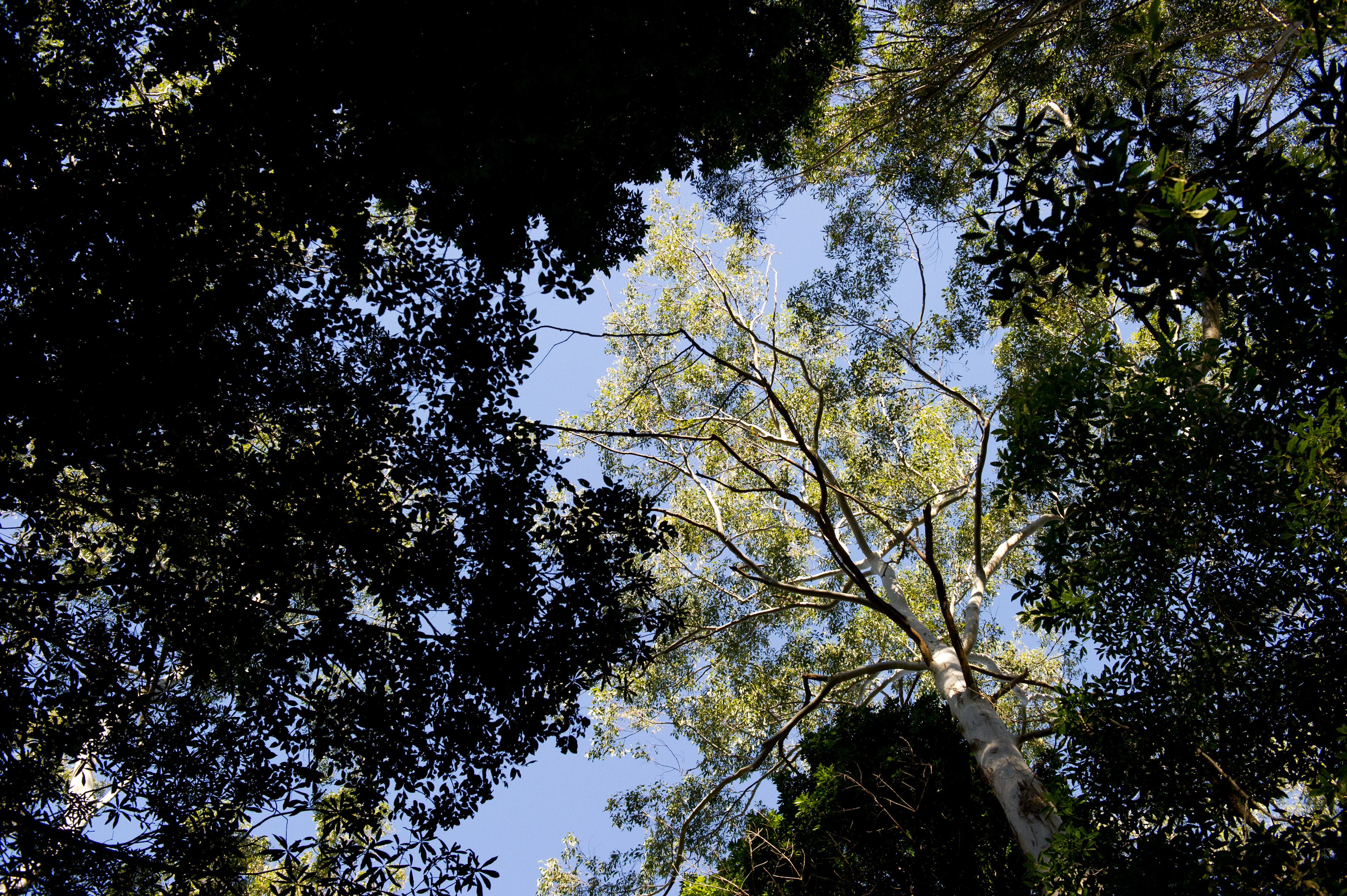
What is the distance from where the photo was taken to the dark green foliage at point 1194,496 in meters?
2.74

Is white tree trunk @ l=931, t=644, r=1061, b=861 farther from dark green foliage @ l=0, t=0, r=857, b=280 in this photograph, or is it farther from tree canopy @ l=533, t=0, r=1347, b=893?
dark green foliage @ l=0, t=0, r=857, b=280

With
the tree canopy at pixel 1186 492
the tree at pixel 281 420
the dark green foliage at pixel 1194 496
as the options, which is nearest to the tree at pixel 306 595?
the tree at pixel 281 420

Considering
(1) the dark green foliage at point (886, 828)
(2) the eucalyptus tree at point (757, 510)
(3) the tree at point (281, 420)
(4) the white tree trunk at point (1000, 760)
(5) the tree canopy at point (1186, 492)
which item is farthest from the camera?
(2) the eucalyptus tree at point (757, 510)

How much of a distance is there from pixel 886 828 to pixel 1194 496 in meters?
3.95

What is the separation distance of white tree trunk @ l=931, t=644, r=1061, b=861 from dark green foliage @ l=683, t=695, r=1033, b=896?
1.58 feet

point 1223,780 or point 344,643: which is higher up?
point 344,643

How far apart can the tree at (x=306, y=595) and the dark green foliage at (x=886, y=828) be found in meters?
2.94

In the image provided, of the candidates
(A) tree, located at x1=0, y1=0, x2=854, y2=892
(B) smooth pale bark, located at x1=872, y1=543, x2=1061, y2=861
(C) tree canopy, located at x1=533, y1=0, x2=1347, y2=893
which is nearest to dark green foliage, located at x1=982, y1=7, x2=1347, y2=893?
(C) tree canopy, located at x1=533, y1=0, x2=1347, y2=893

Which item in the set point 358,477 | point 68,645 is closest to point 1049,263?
point 358,477

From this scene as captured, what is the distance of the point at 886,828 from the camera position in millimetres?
6020

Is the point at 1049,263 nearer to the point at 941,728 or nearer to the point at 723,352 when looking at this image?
the point at 941,728

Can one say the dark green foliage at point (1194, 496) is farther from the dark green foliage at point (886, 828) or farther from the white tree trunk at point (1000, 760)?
the dark green foliage at point (886, 828)

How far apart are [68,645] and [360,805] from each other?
6.66 ft

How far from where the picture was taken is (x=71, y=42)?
4695 mm
